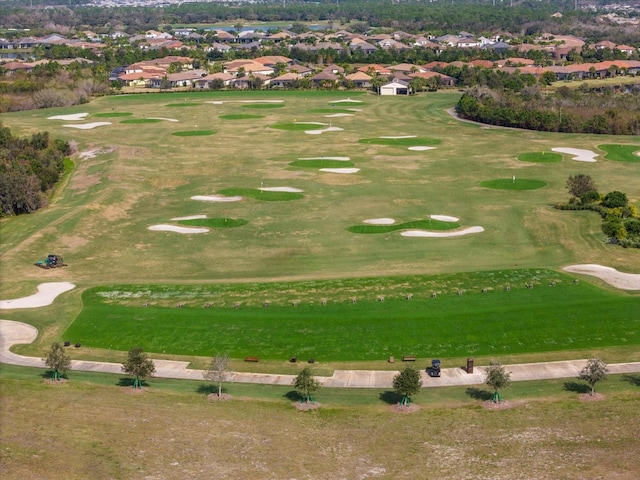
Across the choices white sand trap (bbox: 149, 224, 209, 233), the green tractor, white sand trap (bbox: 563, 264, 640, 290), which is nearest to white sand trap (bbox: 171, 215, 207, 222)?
white sand trap (bbox: 149, 224, 209, 233)

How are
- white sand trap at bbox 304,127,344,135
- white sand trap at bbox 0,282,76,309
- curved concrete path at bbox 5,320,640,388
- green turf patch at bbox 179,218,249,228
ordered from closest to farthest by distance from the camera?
curved concrete path at bbox 5,320,640,388 → white sand trap at bbox 0,282,76,309 → green turf patch at bbox 179,218,249,228 → white sand trap at bbox 304,127,344,135

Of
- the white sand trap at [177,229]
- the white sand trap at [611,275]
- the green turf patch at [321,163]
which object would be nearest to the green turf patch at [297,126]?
the green turf patch at [321,163]

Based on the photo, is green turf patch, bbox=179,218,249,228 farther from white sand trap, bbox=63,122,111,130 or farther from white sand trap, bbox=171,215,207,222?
white sand trap, bbox=63,122,111,130

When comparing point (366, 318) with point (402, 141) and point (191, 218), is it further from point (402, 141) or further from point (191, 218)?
point (402, 141)

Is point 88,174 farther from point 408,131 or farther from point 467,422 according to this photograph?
point 467,422

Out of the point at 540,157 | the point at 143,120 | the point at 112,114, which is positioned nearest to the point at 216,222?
the point at 540,157

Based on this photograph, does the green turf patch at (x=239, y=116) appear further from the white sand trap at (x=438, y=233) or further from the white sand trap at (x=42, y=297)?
the white sand trap at (x=42, y=297)
